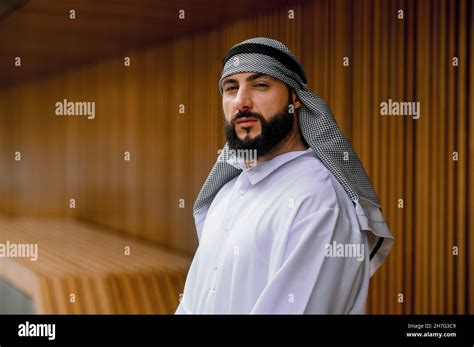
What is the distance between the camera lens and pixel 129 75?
358 centimetres

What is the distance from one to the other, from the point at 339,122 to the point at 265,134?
3.44 ft

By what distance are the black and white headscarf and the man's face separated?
3cm

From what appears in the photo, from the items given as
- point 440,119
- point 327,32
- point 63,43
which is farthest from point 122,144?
point 440,119

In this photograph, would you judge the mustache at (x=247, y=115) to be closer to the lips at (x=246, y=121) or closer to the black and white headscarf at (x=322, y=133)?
the lips at (x=246, y=121)

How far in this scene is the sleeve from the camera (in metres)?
1.53

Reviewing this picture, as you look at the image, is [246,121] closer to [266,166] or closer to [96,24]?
[266,166]

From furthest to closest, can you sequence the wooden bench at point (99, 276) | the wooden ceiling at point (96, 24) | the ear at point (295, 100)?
1. the wooden bench at point (99, 276)
2. the wooden ceiling at point (96, 24)
3. the ear at point (295, 100)

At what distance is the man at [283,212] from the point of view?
1546 mm

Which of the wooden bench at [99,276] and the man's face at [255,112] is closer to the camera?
the man's face at [255,112]

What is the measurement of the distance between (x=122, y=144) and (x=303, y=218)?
7.52ft
